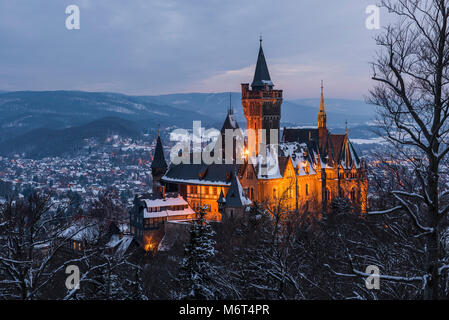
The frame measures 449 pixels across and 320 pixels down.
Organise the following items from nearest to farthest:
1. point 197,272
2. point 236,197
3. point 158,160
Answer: point 197,272 < point 236,197 < point 158,160

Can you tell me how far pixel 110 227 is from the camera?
198 ft

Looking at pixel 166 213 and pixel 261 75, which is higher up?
pixel 261 75

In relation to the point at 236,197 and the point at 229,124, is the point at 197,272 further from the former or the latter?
the point at 229,124

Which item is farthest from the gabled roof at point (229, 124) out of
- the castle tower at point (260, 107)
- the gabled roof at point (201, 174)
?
the gabled roof at point (201, 174)

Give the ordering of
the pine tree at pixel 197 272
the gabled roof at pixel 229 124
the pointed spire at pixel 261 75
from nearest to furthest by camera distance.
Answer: the pine tree at pixel 197 272, the gabled roof at pixel 229 124, the pointed spire at pixel 261 75

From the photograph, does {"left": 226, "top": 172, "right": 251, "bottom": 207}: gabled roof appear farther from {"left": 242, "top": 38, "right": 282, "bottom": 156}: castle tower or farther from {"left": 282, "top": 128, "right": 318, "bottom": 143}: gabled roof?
{"left": 282, "top": 128, "right": 318, "bottom": 143}: gabled roof

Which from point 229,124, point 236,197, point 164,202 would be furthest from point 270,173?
point 229,124

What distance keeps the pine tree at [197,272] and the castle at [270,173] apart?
33.2 meters

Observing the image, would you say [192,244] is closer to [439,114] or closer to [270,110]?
[439,114]

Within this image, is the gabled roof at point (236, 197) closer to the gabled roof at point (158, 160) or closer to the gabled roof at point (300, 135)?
the gabled roof at point (300, 135)

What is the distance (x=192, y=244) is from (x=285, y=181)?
42.9 m

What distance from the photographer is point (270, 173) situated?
6488 centimetres

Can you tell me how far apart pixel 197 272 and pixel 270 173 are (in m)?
41.9

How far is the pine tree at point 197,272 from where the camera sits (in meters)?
23.1
